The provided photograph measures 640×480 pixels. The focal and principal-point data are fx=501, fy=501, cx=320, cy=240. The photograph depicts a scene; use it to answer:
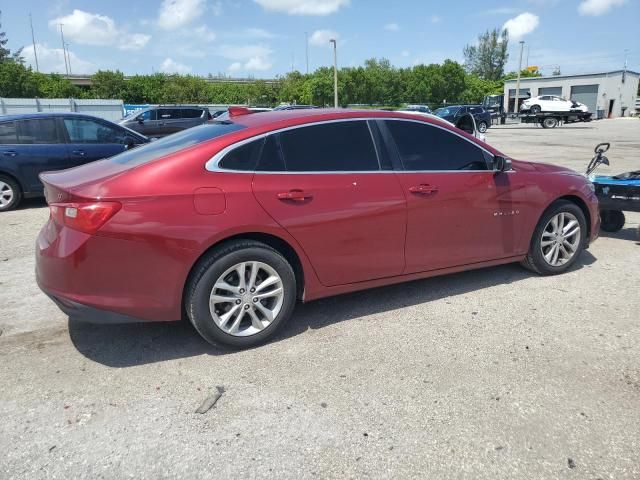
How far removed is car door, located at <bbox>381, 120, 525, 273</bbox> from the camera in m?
4.00

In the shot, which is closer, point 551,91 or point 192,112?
point 192,112

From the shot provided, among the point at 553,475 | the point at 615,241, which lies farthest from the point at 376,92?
the point at 553,475

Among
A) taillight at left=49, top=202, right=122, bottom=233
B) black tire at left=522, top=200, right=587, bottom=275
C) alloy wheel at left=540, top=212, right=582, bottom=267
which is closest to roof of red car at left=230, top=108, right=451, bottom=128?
taillight at left=49, top=202, right=122, bottom=233

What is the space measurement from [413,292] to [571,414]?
1919mm

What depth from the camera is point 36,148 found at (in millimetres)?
8227

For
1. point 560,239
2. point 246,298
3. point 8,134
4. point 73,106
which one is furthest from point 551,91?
point 246,298

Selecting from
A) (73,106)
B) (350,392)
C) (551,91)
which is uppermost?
(551,91)

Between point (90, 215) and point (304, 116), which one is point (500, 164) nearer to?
point (304, 116)

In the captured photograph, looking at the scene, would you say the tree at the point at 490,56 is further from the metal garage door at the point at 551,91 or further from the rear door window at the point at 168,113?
the rear door window at the point at 168,113

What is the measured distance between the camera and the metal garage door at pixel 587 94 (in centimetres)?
6575

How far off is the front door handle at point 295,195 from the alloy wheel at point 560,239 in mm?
2534

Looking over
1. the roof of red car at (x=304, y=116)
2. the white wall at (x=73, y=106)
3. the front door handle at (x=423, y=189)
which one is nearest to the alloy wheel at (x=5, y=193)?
the roof of red car at (x=304, y=116)

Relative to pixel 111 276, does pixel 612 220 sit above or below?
below

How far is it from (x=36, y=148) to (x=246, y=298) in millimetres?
6636
